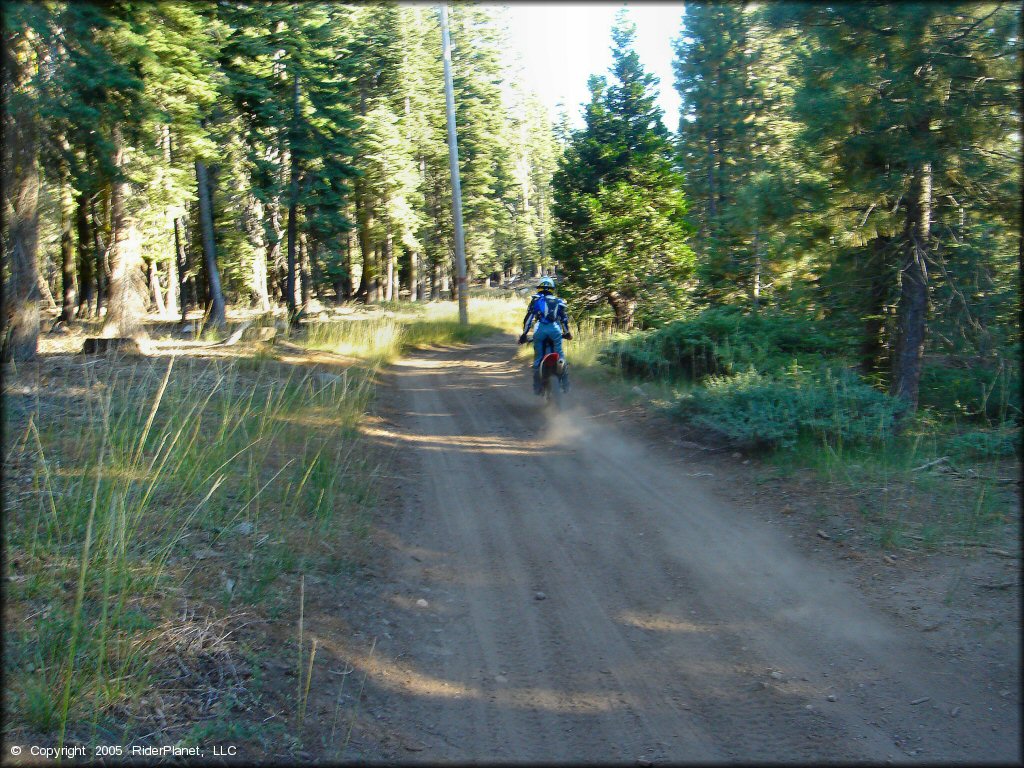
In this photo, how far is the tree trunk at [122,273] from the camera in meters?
16.1

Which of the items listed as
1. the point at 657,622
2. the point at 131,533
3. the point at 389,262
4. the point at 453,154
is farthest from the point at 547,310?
the point at 389,262

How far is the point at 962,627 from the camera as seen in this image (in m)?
5.20

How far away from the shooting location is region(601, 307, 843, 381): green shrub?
12.5 m

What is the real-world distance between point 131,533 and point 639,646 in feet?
11.9

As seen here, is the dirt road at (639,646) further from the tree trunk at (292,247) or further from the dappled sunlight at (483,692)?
the tree trunk at (292,247)

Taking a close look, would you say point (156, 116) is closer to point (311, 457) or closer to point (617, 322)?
point (311, 457)

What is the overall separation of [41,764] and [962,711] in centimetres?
485

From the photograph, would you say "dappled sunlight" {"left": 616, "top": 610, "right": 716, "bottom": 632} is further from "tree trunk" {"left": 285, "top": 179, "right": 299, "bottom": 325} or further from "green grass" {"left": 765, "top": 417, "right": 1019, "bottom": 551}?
"tree trunk" {"left": 285, "top": 179, "right": 299, "bottom": 325}

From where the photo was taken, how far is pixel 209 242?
2414cm

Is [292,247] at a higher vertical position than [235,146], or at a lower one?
lower

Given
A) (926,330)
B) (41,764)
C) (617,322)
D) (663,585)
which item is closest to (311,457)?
(663,585)

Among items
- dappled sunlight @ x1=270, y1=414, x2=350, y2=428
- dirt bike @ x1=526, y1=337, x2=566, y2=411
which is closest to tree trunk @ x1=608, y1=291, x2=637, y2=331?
dirt bike @ x1=526, y1=337, x2=566, y2=411

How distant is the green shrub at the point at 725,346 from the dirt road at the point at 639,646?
4.28 meters

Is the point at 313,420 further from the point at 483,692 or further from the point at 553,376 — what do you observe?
the point at 483,692
